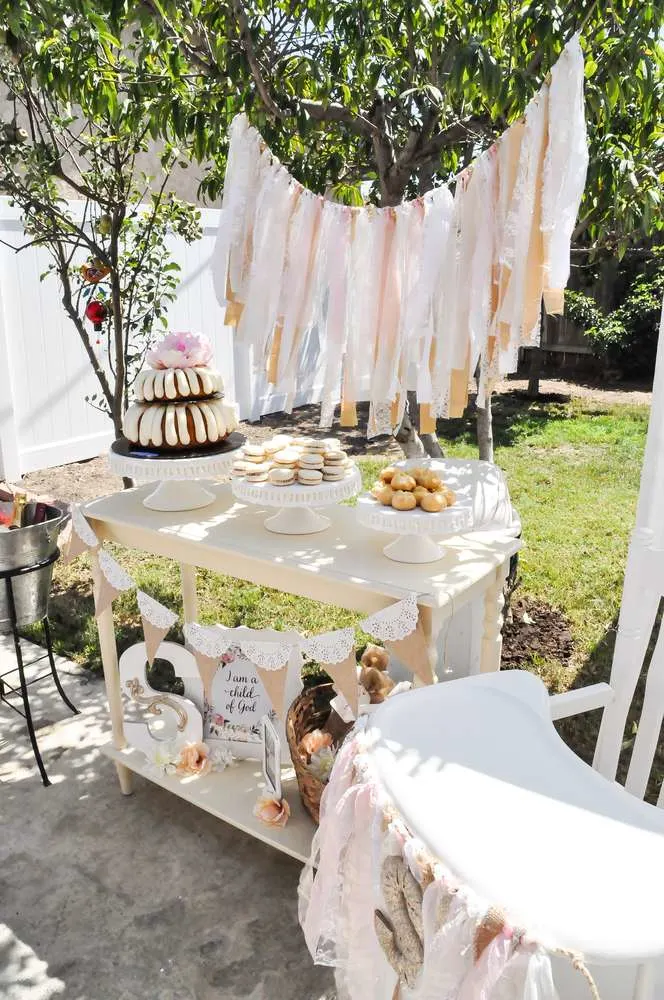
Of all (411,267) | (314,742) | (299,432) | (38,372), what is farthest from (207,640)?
(299,432)

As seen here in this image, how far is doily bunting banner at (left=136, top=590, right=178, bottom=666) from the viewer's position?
1.92 metres

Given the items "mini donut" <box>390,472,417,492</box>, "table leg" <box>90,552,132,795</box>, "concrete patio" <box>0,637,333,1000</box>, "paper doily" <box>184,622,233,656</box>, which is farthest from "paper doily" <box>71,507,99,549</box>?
"mini donut" <box>390,472,417,492</box>

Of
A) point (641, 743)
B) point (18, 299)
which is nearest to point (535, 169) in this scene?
Result: point (641, 743)

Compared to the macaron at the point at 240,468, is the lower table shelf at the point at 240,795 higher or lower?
lower

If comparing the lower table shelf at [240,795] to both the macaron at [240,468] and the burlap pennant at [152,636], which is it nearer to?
the burlap pennant at [152,636]

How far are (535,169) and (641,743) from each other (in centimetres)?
113

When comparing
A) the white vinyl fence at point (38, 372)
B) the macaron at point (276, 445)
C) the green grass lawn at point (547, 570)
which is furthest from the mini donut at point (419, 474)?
the white vinyl fence at point (38, 372)

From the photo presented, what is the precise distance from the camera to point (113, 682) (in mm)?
2314

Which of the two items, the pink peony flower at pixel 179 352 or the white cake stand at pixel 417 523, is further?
the pink peony flower at pixel 179 352

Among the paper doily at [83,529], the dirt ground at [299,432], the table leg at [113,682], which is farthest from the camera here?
the dirt ground at [299,432]

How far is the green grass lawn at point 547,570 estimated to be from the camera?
3.24 meters

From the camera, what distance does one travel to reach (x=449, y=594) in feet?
5.16

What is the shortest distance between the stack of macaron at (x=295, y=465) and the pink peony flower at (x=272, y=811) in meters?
0.84

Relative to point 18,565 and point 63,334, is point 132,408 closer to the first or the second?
point 18,565
